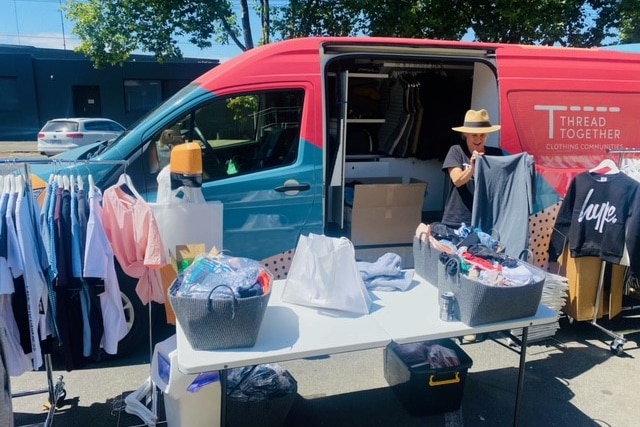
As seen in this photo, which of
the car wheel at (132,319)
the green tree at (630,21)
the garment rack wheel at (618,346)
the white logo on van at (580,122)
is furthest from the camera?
the green tree at (630,21)

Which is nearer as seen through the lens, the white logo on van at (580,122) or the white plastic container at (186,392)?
the white plastic container at (186,392)

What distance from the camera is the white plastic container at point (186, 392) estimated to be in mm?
2443

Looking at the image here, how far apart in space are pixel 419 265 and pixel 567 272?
5.96 ft

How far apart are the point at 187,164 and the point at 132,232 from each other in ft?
1.75

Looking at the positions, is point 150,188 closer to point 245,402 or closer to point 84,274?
point 84,274

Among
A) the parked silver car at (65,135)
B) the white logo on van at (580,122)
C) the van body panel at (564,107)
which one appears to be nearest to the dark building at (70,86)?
the parked silver car at (65,135)

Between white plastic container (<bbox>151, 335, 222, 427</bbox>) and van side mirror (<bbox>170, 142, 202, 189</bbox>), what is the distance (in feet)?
3.37

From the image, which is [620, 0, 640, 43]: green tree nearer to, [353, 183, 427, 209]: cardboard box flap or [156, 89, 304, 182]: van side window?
[353, 183, 427, 209]: cardboard box flap

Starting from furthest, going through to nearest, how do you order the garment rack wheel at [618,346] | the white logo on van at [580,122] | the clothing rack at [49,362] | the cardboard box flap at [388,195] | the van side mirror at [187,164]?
1. the cardboard box flap at [388,195]
2. the white logo on van at [580,122]
3. the garment rack wheel at [618,346]
4. the van side mirror at [187,164]
5. the clothing rack at [49,362]

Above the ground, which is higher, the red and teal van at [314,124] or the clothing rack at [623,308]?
the red and teal van at [314,124]

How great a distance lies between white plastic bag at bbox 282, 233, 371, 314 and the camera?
239cm

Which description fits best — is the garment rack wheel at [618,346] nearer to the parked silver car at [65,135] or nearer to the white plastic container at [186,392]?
the white plastic container at [186,392]

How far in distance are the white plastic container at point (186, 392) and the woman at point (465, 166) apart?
2099mm

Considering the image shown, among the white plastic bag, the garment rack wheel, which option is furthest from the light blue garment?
the white plastic bag
